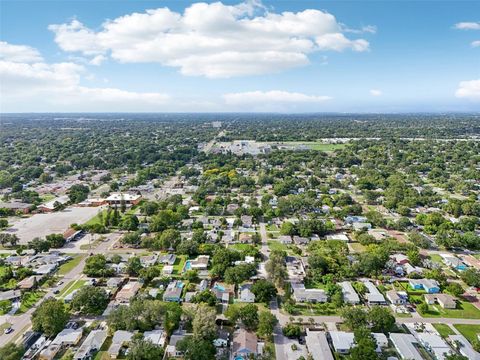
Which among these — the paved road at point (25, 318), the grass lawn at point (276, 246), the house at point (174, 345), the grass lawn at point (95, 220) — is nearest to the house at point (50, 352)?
the paved road at point (25, 318)

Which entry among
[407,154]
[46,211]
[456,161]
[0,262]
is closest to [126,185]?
[46,211]

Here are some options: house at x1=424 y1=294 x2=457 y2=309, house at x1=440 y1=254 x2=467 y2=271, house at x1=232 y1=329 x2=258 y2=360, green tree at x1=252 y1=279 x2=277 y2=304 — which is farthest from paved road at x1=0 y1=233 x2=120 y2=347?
house at x1=440 y1=254 x2=467 y2=271

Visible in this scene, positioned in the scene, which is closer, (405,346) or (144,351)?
(144,351)

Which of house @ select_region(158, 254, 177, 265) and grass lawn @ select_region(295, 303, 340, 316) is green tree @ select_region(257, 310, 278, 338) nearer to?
grass lawn @ select_region(295, 303, 340, 316)

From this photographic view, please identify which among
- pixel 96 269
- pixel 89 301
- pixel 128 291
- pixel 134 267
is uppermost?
pixel 89 301

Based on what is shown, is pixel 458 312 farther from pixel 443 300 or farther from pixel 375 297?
pixel 375 297

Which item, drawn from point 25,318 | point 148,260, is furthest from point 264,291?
point 25,318

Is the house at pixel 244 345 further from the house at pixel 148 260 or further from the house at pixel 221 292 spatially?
the house at pixel 148 260
